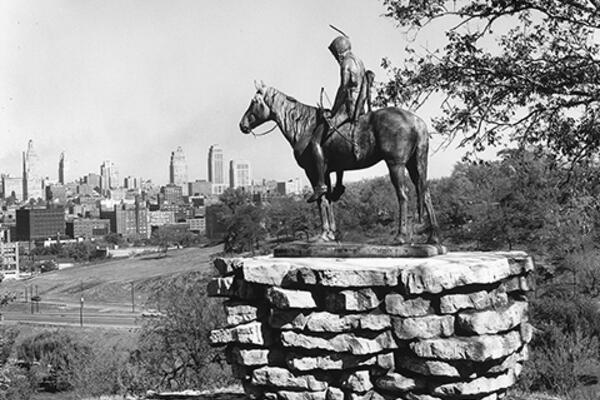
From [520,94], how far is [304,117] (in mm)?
4850

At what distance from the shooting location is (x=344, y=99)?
8.45 metres

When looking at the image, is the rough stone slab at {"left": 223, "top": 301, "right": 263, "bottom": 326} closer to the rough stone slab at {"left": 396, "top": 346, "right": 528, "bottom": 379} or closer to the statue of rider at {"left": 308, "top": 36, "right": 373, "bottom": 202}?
the rough stone slab at {"left": 396, "top": 346, "right": 528, "bottom": 379}

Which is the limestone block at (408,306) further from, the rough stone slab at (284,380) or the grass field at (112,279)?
the grass field at (112,279)

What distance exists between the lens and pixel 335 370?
7340 mm

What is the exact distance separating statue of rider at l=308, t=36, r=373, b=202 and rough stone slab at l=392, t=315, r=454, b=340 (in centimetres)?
226

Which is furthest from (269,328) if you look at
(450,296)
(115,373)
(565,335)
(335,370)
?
(115,373)

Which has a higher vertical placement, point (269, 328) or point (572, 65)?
point (572, 65)

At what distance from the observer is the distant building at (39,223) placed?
181750mm

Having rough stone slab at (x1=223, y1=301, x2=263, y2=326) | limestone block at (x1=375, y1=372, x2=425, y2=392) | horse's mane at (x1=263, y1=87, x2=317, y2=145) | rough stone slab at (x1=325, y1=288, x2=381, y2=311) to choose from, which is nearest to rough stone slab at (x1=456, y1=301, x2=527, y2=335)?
limestone block at (x1=375, y1=372, x2=425, y2=392)

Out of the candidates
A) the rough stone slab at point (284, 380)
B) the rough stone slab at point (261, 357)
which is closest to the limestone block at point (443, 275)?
the rough stone slab at point (284, 380)

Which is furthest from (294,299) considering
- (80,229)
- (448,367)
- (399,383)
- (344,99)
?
(80,229)

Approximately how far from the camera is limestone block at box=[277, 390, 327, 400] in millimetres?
7363

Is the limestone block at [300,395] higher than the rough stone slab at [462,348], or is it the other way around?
the rough stone slab at [462,348]

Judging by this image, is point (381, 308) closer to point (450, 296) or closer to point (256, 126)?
point (450, 296)
